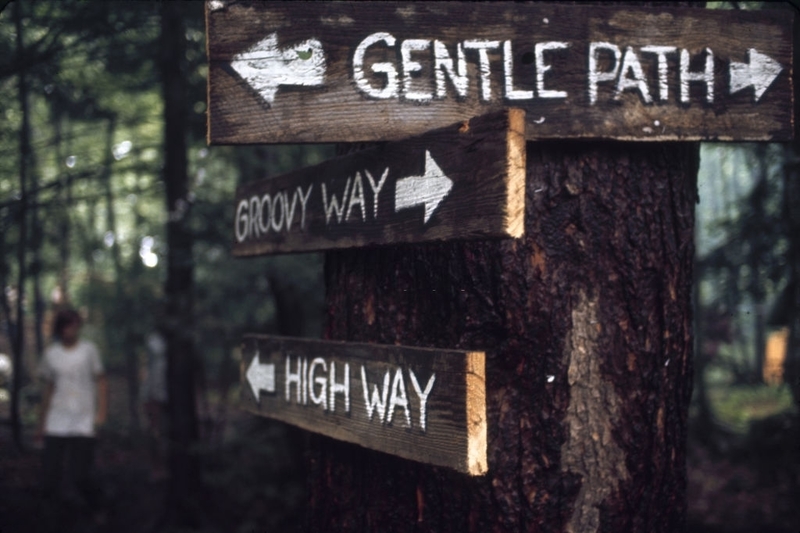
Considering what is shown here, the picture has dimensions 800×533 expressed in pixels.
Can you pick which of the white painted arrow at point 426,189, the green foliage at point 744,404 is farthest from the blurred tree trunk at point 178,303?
the green foliage at point 744,404

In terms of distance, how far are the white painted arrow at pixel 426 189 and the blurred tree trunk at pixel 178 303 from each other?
4708mm

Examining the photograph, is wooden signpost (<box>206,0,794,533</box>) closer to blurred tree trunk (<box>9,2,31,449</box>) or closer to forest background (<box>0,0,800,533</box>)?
forest background (<box>0,0,800,533</box>)

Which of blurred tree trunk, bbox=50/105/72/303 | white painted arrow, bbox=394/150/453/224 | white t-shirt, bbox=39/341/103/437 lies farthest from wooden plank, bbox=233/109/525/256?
blurred tree trunk, bbox=50/105/72/303

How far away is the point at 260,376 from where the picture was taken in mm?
2562

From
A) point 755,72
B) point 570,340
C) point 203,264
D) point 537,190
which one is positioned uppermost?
point 755,72

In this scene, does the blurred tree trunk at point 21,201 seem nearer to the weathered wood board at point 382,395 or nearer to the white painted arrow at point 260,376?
the white painted arrow at point 260,376

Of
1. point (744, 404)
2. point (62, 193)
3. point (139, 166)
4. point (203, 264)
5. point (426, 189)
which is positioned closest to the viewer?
point (426, 189)

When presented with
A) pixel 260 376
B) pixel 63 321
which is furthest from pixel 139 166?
pixel 260 376

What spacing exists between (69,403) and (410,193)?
17.4 feet

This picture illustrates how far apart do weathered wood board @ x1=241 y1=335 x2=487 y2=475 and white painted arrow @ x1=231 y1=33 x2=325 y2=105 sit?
762 millimetres

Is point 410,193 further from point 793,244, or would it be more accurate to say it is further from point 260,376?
point 793,244

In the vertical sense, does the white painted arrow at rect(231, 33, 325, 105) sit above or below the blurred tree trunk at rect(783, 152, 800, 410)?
above

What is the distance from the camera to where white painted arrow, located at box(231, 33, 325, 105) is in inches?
80.5

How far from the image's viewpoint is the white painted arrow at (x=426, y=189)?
1.81 metres
